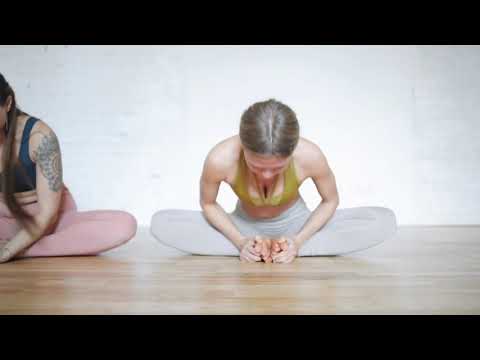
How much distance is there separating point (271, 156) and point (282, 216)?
2.01ft

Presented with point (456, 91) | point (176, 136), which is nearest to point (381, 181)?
point (456, 91)

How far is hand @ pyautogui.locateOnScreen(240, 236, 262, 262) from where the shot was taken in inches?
95.6

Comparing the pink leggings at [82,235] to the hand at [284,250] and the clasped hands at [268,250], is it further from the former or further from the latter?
the hand at [284,250]

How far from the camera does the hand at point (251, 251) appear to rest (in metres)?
2.43

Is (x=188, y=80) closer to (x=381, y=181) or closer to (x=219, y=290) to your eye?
(x=381, y=181)

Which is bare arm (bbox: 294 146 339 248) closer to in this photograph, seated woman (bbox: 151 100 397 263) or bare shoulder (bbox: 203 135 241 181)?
seated woman (bbox: 151 100 397 263)

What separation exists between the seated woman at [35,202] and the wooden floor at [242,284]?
80 millimetres

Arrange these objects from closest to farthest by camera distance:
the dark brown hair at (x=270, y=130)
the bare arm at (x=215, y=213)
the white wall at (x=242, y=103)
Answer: the dark brown hair at (x=270, y=130), the bare arm at (x=215, y=213), the white wall at (x=242, y=103)

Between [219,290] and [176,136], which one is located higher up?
[176,136]

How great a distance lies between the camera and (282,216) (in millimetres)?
2561

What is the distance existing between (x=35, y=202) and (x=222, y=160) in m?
0.88

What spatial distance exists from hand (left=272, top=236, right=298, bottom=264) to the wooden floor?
4cm

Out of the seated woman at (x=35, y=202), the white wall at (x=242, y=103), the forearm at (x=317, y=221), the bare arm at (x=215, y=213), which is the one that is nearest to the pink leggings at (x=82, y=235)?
the seated woman at (x=35, y=202)

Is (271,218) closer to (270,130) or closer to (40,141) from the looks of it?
(270,130)
